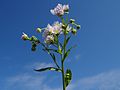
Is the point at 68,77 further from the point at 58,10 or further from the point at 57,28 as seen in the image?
the point at 58,10

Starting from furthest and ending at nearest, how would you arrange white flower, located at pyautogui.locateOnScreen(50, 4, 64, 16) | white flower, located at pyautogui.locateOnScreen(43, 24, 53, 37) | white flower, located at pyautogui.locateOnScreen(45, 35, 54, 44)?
white flower, located at pyautogui.locateOnScreen(50, 4, 64, 16) → white flower, located at pyautogui.locateOnScreen(43, 24, 53, 37) → white flower, located at pyautogui.locateOnScreen(45, 35, 54, 44)

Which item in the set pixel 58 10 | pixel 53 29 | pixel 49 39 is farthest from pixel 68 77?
pixel 58 10

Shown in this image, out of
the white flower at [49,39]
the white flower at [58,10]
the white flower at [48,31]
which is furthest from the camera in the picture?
the white flower at [58,10]

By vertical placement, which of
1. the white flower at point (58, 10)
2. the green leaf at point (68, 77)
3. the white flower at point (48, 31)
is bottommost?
the green leaf at point (68, 77)

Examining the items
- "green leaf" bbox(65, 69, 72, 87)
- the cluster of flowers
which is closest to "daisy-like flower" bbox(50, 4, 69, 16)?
the cluster of flowers

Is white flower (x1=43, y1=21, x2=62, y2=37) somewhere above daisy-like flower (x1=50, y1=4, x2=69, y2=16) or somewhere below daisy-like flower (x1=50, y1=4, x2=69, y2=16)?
below

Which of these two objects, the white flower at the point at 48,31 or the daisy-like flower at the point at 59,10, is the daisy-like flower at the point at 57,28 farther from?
the daisy-like flower at the point at 59,10

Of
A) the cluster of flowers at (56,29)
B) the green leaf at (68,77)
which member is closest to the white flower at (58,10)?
the cluster of flowers at (56,29)

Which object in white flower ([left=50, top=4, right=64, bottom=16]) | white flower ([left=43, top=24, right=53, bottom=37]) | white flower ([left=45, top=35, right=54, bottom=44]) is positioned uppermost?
white flower ([left=50, top=4, right=64, bottom=16])

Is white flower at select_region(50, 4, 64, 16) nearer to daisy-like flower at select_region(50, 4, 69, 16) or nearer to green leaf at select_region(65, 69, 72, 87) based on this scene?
daisy-like flower at select_region(50, 4, 69, 16)

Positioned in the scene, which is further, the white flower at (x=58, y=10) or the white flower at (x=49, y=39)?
the white flower at (x=58, y=10)

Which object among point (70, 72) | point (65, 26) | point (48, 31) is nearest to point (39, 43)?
point (48, 31)
